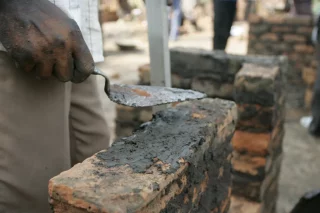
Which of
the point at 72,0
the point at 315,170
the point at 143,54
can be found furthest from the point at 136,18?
the point at 72,0

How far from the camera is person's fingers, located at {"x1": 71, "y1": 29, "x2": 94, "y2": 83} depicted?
1.09 m

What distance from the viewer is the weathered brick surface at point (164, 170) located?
0.90 meters

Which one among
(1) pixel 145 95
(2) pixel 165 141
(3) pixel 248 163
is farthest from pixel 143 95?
(3) pixel 248 163

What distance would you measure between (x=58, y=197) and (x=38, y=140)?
370 millimetres

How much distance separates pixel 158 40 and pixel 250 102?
950mm

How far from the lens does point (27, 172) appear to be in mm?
1243

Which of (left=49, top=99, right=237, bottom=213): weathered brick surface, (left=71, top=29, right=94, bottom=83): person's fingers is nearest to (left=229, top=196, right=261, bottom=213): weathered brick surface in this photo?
(left=49, top=99, right=237, bottom=213): weathered brick surface

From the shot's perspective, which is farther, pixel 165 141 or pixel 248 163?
pixel 248 163

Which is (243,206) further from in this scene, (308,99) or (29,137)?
(308,99)

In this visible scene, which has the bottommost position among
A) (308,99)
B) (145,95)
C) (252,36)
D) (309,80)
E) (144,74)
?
(308,99)

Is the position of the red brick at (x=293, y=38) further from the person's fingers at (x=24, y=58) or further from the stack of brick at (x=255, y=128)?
the person's fingers at (x=24, y=58)

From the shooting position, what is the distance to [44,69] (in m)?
1.07

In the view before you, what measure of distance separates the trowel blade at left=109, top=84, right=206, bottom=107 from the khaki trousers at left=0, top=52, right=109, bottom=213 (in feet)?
0.59

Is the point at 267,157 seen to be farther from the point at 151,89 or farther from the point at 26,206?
the point at 26,206
